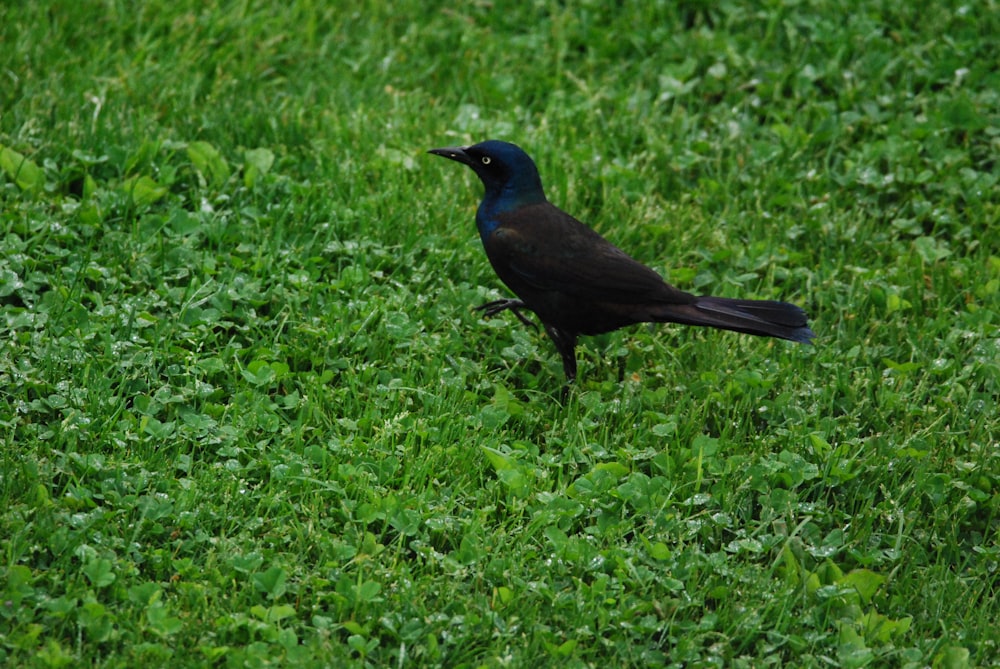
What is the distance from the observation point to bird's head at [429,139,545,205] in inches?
202

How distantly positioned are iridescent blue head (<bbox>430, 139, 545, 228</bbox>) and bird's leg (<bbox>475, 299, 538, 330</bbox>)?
32 cm

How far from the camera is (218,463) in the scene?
13.8 ft

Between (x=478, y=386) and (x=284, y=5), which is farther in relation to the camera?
(x=284, y=5)

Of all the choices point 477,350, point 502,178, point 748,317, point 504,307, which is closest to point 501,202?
point 502,178

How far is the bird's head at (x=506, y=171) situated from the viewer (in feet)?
16.8

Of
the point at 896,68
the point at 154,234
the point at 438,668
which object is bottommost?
the point at 438,668

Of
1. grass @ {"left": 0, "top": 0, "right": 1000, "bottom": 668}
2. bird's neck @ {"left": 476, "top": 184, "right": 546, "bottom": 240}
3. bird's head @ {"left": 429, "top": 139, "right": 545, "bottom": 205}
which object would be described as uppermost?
bird's head @ {"left": 429, "top": 139, "right": 545, "bottom": 205}

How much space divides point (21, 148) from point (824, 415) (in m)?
3.86

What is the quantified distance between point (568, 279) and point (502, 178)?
0.61m

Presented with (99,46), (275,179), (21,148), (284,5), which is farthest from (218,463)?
(284,5)

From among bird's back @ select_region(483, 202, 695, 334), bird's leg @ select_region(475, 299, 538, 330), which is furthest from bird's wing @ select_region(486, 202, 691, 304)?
bird's leg @ select_region(475, 299, 538, 330)

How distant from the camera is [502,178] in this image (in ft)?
16.9

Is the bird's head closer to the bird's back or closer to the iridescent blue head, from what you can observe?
the iridescent blue head

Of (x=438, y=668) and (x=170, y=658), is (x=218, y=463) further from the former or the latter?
(x=438, y=668)
